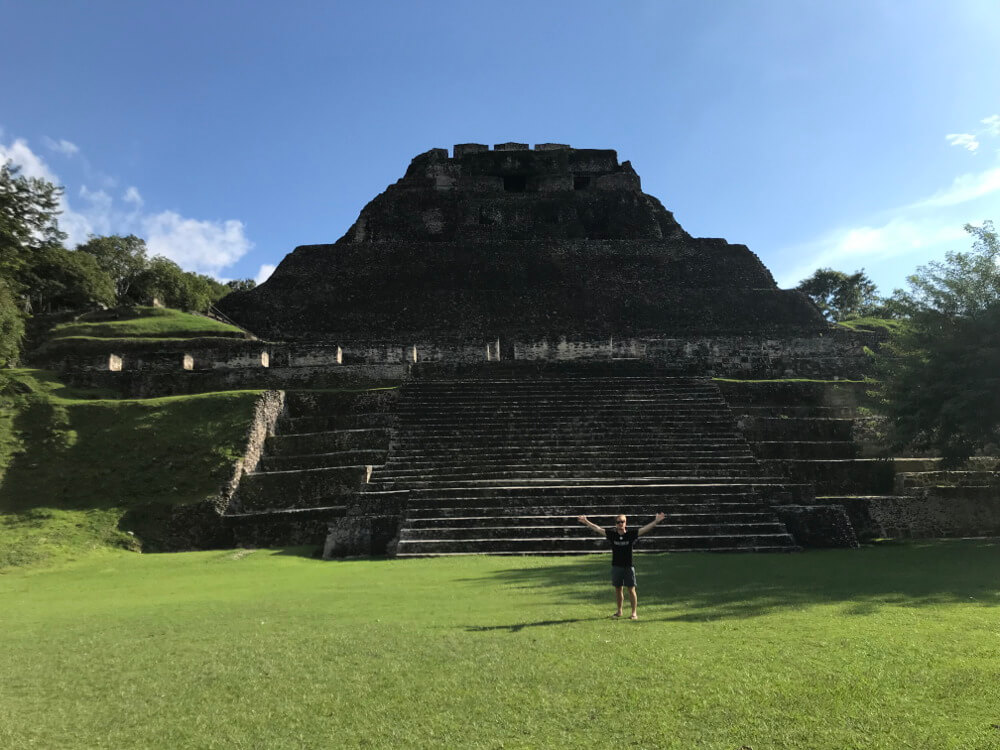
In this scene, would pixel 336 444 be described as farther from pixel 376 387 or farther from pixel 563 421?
pixel 563 421

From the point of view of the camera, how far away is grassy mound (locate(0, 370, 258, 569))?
9414mm

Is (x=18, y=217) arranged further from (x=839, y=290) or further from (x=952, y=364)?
(x=839, y=290)

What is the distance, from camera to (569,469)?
34.3 feet

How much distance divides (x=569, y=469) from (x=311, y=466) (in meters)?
4.00

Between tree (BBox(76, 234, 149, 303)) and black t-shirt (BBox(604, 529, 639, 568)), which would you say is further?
tree (BBox(76, 234, 149, 303))

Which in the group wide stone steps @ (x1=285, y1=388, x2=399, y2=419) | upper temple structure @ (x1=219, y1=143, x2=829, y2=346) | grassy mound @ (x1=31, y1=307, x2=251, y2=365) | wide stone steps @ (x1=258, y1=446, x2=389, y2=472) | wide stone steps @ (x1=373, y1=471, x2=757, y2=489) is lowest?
wide stone steps @ (x1=373, y1=471, x2=757, y2=489)

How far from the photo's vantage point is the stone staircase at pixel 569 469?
8.70 m

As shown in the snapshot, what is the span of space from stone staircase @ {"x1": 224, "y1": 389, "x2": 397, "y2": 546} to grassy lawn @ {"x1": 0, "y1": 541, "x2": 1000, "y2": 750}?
3136 mm

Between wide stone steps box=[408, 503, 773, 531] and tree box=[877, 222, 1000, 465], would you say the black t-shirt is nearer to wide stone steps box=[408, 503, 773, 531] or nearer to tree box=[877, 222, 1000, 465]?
wide stone steps box=[408, 503, 773, 531]

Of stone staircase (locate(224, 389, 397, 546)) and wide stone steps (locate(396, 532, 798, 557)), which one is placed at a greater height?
stone staircase (locate(224, 389, 397, 546))

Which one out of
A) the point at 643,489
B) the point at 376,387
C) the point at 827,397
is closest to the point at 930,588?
the point at 643,489

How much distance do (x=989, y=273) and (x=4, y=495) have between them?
14.3 m

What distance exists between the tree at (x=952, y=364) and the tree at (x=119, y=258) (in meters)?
32.2

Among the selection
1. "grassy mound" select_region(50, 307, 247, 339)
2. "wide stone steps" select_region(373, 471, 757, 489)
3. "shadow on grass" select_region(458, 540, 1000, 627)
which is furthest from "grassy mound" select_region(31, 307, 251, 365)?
"shadow on grass" select_region(458, 540, 1000, 627)
